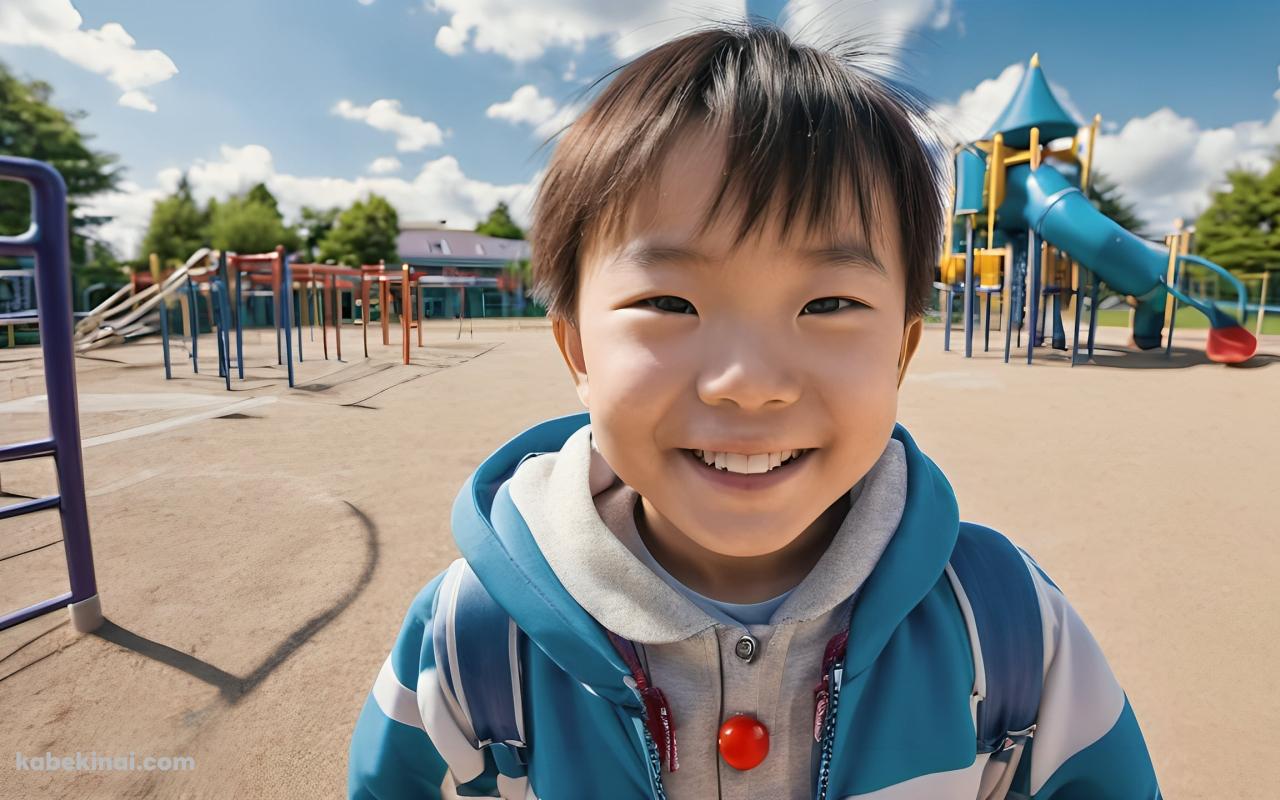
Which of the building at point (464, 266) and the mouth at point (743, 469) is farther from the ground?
the building at point (464, 266)

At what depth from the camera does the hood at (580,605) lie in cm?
83

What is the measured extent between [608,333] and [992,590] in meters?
0.58

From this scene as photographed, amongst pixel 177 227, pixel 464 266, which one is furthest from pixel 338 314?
pixel 177 227

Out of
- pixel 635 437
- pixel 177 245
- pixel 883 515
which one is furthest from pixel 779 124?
pixel 177 245

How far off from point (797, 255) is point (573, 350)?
1.13 feet

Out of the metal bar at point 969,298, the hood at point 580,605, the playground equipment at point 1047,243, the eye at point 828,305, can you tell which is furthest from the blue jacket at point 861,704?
the metal bar at point 969,298

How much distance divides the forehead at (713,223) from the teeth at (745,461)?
0.70ft

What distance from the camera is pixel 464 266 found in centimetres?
4016

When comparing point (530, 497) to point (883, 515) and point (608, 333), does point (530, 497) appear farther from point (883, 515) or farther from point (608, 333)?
point (883, 515)

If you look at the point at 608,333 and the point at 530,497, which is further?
the point at 530,497

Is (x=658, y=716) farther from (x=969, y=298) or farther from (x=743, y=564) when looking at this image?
(x=969, y=298)

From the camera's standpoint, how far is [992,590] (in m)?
0.91

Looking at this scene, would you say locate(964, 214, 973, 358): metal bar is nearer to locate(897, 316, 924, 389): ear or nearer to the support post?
the support post

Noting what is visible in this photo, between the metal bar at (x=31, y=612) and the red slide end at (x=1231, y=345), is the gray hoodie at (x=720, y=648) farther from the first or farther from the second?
the red slide end at (x=1231, y=345)
